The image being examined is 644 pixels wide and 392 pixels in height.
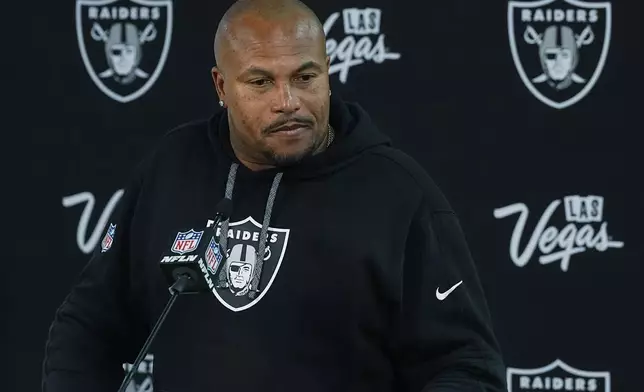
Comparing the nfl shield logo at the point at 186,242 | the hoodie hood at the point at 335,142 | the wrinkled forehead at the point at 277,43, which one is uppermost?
the wrinkled forehead at the point at 277,43

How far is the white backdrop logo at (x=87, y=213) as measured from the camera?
3.67m

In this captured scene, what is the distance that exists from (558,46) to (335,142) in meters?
1.30

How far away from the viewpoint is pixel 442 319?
224 centimetres

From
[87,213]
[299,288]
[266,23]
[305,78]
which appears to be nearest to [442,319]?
[299,288]

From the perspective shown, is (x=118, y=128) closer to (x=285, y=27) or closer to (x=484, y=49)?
(x=484, y=49)

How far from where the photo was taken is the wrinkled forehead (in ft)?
7.48

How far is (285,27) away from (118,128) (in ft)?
4.71

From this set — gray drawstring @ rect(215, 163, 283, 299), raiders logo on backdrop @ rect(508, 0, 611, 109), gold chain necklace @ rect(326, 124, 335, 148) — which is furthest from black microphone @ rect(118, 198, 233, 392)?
raiders logo on backdrop @ rect(508, 0, 611, 109)

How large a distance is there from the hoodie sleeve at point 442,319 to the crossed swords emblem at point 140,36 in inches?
59.4

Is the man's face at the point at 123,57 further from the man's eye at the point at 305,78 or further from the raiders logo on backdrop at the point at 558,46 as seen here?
the man's eye at the point at 305,78

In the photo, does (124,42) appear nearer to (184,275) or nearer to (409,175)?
(409,175)

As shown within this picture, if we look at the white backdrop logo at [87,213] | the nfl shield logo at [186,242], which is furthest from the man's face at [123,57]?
the nfl shield logo at [186,242]

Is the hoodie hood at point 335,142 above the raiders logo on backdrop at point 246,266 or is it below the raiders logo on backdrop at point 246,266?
above

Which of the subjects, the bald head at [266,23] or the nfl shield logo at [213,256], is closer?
the nfl shield logo at [213,256]
